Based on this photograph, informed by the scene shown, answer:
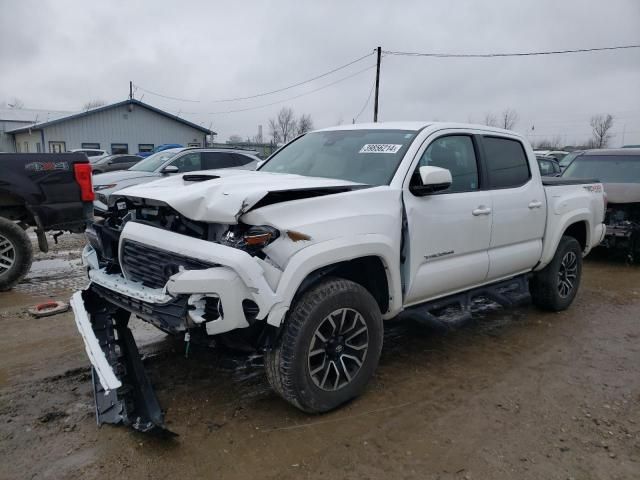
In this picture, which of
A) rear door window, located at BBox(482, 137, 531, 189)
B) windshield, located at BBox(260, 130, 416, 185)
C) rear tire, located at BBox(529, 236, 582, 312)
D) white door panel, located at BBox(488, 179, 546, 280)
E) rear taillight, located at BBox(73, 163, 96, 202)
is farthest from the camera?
rear taillight, located at BBox(73, 163, 96, 202)

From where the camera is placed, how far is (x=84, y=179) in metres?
6.43

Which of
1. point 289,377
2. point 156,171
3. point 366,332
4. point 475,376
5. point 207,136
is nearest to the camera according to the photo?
point 289,377

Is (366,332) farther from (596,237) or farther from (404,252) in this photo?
(596,237)

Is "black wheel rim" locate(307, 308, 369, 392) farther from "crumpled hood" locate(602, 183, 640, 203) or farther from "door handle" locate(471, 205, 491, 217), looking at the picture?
"crumpled hood" locate(602, 183, 640, 203)

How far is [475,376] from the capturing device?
4.06 meters

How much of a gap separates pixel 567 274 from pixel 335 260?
3773mm

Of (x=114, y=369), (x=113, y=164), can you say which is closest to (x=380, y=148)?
(x=114, y=369)

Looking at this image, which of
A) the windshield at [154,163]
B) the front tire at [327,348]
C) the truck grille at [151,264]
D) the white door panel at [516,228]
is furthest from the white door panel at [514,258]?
the windshield at [154,163]

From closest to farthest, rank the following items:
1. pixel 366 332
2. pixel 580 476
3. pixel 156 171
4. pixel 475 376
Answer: pixel 580 476, pixel 366 332, pixel 475 376, pixel 156 171

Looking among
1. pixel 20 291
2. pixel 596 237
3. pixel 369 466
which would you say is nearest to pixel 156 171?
pixel 20 291

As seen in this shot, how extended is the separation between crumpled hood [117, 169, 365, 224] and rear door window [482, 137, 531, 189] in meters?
1.60

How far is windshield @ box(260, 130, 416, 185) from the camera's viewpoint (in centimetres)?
392

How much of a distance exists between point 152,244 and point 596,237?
5.20 metres

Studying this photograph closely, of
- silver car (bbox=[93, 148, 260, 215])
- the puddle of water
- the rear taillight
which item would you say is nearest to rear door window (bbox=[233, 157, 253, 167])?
silver car (bbox=[93, 148, 260, 215])
